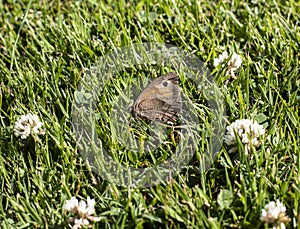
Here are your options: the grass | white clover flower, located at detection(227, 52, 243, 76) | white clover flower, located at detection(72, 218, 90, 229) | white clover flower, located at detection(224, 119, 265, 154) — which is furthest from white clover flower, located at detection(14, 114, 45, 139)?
white clover flower, located at detection(227, 52, 243, 76)

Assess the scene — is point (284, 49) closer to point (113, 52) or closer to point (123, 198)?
point (113, 52)

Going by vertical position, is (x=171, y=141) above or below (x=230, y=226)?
above

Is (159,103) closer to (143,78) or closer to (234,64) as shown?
(143,78)

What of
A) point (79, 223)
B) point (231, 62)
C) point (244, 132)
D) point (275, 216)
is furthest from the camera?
point (231, 62)

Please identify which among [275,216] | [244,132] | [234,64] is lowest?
[275,216]

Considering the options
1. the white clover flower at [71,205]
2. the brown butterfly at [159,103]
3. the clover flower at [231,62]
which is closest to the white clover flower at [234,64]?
the clover flower at [231,62]

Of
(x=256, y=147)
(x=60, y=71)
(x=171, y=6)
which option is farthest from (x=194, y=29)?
(x=256, y=147)

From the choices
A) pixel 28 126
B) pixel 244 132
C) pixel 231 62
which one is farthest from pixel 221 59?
pixel 28 126
